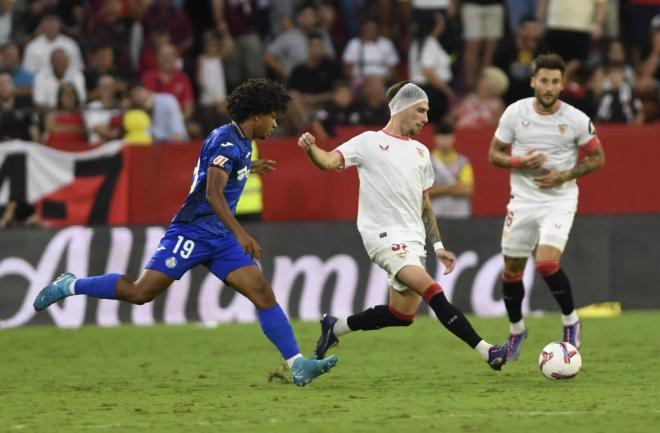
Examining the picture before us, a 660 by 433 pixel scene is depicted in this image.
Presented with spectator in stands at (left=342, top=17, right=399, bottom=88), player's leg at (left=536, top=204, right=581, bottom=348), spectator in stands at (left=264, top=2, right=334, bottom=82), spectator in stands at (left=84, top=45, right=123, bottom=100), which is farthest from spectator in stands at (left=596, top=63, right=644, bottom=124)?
player's leg at (left=536, top=204, right=581, bottom=348)

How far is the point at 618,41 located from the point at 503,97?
7.76ft

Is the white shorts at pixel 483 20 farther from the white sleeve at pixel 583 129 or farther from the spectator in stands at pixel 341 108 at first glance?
the white sleeve at pixel 583 129

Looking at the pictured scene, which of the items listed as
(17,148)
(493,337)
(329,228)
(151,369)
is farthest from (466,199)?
(151,369)

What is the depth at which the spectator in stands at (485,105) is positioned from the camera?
19.2 metres

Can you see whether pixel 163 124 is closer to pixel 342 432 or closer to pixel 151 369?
pixel 151 369

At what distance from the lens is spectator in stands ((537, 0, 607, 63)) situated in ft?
63.3

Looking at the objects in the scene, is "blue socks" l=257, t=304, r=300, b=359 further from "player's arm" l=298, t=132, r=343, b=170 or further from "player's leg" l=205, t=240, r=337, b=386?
"player's arm" l=298, t=132, r=343, b=170

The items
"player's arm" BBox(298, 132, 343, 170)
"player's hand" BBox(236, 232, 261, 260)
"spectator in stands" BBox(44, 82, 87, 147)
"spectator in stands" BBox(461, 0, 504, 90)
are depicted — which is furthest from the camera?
"spectator in stands" BBox(461, 0, 504, 90)

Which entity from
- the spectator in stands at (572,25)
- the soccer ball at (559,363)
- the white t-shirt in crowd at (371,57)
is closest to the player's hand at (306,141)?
the soccer ball at (559,363)

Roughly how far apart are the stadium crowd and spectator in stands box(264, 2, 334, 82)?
21mm

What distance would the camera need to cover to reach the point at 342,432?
8.25m

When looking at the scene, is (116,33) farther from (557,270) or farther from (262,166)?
(262,166)

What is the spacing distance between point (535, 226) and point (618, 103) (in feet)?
23.4

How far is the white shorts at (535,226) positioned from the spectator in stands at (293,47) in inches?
350
